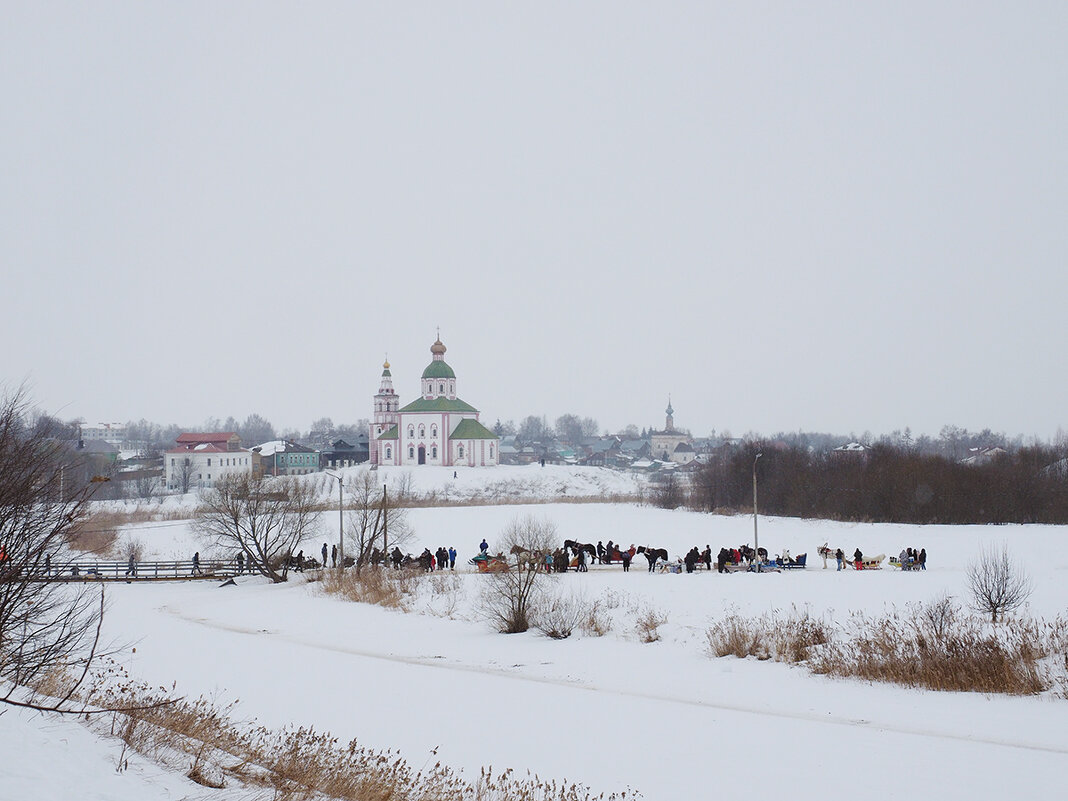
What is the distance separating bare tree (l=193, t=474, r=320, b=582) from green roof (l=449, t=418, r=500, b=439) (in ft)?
185

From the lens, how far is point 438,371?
10650cm

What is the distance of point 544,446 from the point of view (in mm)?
182750

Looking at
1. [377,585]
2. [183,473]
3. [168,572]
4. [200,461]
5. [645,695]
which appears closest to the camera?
[645,695]

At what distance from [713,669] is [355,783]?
10524 mm

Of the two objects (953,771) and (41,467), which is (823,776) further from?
(41,467)

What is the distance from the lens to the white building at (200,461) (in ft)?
330

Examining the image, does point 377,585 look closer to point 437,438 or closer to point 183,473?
point 437,438

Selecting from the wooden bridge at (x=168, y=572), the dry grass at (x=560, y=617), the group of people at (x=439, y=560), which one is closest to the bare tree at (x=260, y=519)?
the wooden bridge at (x=168, y=572)

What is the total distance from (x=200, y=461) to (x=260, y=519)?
223ft

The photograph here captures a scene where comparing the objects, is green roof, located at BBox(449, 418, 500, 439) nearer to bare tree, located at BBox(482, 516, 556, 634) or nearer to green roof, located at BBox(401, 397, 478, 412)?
green roof, located at BBox(401, 397, 478, 412)

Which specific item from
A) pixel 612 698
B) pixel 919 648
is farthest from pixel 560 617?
pixel 919 648

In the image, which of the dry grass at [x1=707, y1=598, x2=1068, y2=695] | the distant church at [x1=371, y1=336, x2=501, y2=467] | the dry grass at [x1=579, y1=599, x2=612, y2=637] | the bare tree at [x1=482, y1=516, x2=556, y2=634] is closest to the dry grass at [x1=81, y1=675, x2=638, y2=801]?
the dry grass at [x1=707, y1=598, x2=1068, y2=695]

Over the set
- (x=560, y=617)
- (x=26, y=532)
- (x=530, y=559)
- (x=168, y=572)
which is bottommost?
(x=168, y=572)

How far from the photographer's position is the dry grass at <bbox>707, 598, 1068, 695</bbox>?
16891mm
